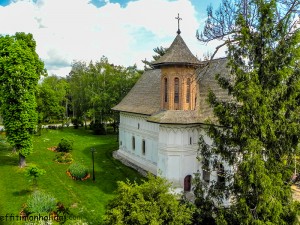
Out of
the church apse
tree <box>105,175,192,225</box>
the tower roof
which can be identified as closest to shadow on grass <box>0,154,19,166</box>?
the church apse

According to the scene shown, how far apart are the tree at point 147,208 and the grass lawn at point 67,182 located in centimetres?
620

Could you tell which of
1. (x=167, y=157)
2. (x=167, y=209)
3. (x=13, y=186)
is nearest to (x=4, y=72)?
(x=13, y=186)

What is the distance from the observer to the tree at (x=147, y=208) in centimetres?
1187

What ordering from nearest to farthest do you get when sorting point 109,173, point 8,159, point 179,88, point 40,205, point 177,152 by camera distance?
point 40,205 < point 177,152 < point 179,88 < point 109,173 < point 8,159

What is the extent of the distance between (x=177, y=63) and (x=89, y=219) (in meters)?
12.3

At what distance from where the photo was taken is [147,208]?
12055 mm

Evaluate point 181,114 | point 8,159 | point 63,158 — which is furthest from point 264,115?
point 8,159

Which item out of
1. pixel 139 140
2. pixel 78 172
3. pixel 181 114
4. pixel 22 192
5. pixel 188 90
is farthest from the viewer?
pixel 139 140

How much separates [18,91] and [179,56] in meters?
14.2

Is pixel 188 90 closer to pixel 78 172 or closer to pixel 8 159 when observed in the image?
pixel 78 172

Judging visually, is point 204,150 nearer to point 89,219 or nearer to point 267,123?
point 267,123

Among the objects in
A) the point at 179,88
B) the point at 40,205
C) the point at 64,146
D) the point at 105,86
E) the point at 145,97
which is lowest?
the point at 40,205

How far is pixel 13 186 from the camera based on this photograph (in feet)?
76.0

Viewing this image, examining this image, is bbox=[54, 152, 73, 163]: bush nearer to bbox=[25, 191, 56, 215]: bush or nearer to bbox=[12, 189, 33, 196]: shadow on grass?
bbox=[12, 189, 33, 196]: shadow on grass
